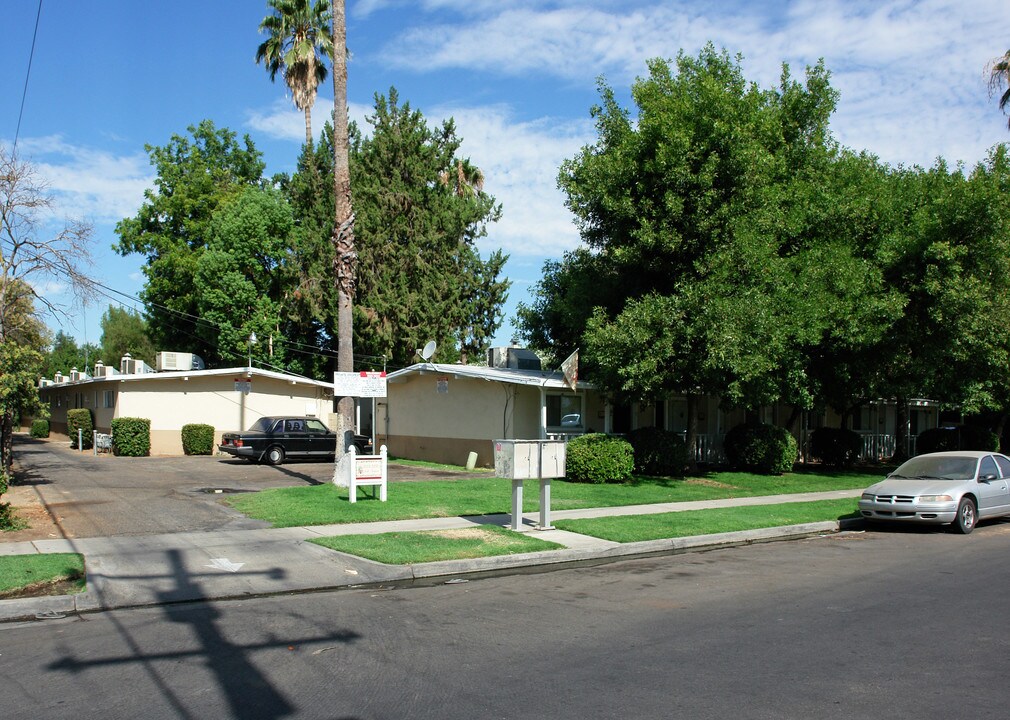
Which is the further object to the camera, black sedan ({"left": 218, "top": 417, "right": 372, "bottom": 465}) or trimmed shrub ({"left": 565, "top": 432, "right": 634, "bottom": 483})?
black sedan ({"left": 218, "top": 417, "right": 372, "bottom": 465})

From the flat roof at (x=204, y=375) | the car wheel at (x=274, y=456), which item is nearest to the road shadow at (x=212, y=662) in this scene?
the car wheel at (x=274, y=456)

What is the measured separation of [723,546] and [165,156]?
43218mm

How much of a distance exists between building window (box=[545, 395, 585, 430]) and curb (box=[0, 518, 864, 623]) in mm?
10000

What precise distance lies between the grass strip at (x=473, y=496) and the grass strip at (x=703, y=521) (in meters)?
1.74

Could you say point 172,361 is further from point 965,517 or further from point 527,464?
point 965,517

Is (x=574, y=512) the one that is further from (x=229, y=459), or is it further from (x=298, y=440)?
(x=229, y=459)

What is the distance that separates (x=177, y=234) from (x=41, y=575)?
4040 centimetres

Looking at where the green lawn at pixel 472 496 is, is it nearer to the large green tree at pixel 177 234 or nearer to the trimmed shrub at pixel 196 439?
the trimmed shrub at pixel 196 439

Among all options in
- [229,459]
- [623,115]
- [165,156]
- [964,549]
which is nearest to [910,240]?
[623,115]

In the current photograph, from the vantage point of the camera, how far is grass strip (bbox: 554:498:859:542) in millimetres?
13273

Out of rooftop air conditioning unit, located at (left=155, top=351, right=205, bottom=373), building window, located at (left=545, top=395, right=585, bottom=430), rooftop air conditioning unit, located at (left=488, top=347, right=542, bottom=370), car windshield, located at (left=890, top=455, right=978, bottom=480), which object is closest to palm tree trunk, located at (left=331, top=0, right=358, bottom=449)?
building window, located at (left=545, top=395, right=585, bottom=430)

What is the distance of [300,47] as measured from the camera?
41094 mm

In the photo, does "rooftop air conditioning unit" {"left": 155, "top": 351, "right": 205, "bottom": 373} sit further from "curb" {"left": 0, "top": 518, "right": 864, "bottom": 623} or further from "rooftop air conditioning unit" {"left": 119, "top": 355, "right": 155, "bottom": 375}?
"curb" {"left": 0, "top": 518, "right": 864, "bottom": 623}

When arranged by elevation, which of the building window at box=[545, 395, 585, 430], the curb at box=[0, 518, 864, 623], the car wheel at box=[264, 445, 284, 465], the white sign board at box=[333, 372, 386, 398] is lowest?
the curb at box=[0, 518, 864, 623]
